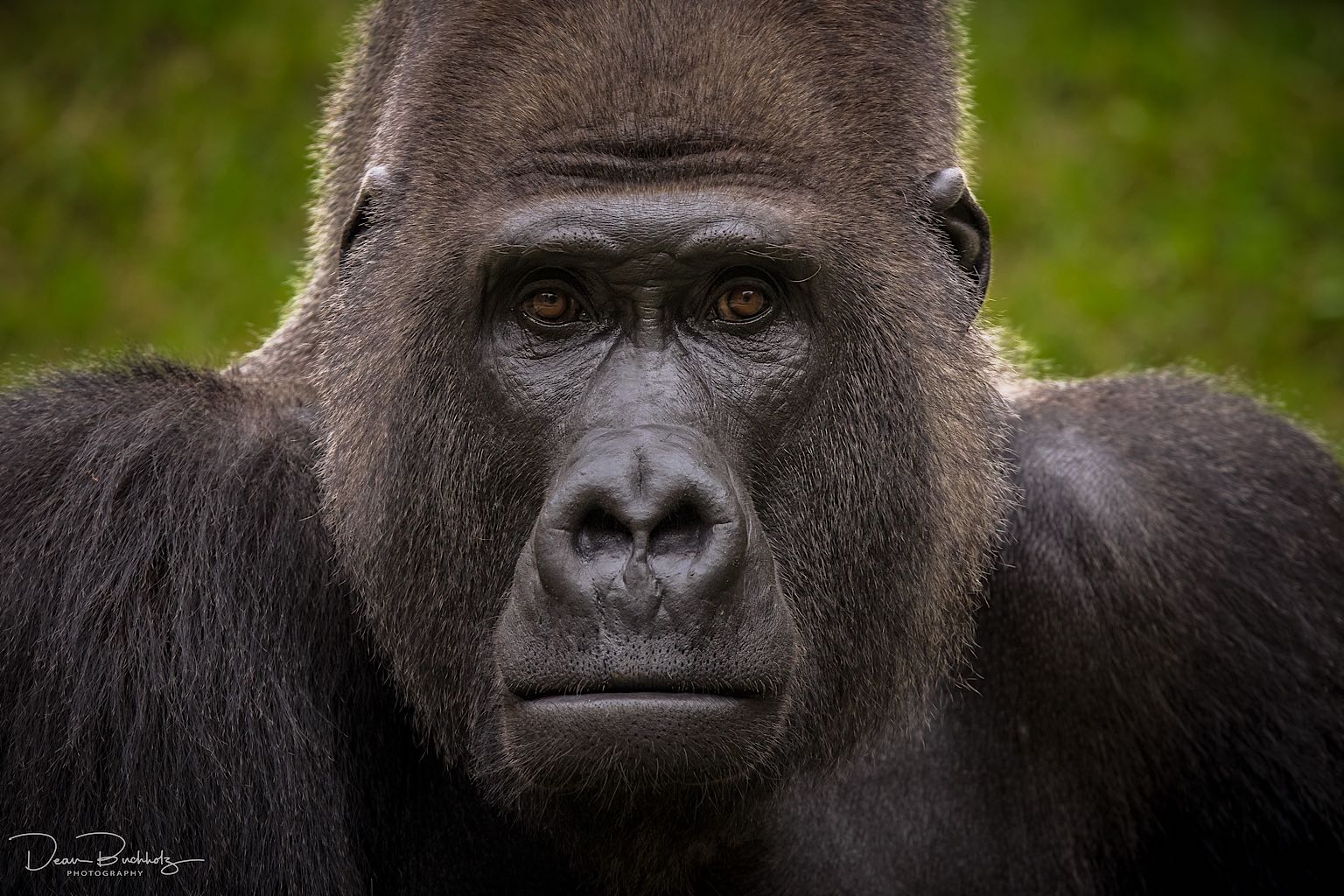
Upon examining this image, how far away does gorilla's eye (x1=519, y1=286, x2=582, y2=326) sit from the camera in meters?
4.34

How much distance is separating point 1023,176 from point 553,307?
6501 millimetres

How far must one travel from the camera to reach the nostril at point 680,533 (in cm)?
383

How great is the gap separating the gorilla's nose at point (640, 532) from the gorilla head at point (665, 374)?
0.01 m

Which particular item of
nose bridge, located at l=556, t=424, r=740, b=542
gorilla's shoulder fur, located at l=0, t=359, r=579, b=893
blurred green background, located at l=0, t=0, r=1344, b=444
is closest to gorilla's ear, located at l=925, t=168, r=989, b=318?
nose bridge, located at l=556, t=424, r=740, b=542

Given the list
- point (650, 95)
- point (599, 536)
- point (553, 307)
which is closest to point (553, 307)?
point (553, 307)

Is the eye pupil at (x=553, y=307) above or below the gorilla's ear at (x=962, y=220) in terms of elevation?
below

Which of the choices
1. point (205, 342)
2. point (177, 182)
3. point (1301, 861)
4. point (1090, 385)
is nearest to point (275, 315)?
point (205, 342)

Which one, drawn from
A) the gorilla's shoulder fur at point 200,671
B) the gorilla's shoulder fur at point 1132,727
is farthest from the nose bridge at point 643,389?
the gorilla's shoulder fur at point 1132,727

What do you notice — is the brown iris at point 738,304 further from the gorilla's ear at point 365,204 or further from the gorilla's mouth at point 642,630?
the gorilla's ear at point 365,204

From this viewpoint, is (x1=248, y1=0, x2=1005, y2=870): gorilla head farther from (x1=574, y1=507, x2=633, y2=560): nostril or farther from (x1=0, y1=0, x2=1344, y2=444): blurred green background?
(x1=0, y1=0, x2=1344, y2=444): blurred green background

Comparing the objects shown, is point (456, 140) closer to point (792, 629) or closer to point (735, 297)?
point (735, 297)

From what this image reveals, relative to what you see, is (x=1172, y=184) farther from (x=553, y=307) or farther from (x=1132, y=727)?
(x=553, y=307)

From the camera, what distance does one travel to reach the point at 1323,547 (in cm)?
561

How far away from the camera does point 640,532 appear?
378cm
